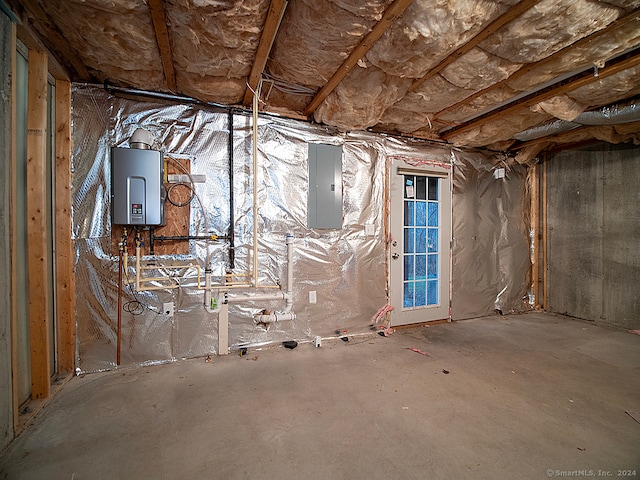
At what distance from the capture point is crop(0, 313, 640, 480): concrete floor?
1.27m

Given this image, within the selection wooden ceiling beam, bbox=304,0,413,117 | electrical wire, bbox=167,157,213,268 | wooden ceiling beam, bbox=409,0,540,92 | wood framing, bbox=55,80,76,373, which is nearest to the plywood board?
electrical wire, bbox=167,157,213,268

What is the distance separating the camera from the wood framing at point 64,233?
199 cm

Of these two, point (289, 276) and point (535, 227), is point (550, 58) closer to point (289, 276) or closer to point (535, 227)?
point (289, 276)

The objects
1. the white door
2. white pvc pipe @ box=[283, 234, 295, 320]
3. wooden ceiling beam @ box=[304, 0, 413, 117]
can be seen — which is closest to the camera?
wooden ceiling beam @ box=[304, 0, 413, 117]

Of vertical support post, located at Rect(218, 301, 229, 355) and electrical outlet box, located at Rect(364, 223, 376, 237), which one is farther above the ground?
electrical outlet box, located at Rect(364, 223, 376, 237)

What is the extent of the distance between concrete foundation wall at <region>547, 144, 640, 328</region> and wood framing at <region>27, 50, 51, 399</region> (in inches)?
215

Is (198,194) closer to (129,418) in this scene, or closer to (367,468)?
(129,418)

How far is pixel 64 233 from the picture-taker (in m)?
2.01

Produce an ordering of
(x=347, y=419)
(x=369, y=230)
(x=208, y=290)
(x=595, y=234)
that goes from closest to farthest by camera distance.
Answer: (x=347, y=419) → (x=208, y=290) → (x=369, y=230) → (x=595, y=234)

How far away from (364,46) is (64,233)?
2.46m

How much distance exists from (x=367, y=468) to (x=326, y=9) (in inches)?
89.8

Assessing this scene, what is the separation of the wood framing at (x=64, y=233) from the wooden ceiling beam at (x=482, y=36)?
265 centimetres

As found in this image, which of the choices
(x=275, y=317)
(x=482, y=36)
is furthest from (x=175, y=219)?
(x=482, y=36)

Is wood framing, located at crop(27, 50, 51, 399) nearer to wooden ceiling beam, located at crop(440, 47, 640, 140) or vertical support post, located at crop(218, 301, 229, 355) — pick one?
vertical support post, located at crop(218, 301, 229, 355)
